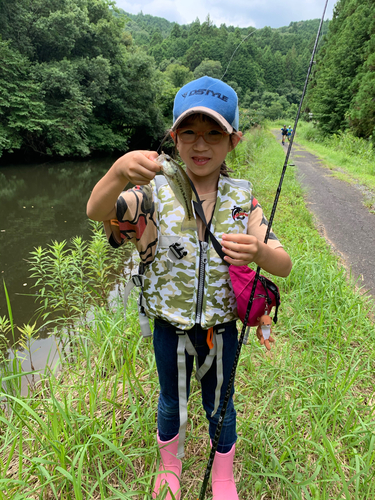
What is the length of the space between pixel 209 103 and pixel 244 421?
176cm

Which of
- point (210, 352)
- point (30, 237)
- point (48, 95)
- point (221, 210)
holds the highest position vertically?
point (48, 95)

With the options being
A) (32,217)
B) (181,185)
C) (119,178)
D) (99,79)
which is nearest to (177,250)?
(181,185)

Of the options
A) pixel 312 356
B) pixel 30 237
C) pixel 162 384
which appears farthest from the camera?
→ pixel 30 237

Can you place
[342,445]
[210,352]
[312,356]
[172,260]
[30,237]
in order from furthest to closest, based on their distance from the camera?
[30,237]
[312,356]
[342,445]
[210,352]
[172,260]

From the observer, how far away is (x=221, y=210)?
123cm

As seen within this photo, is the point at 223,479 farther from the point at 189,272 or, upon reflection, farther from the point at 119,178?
the point at 119,178

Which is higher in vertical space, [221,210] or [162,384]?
[221,210]

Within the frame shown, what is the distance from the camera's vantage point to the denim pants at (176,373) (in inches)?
51.7

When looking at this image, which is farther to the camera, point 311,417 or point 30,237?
point 30,237

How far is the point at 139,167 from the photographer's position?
90 cm

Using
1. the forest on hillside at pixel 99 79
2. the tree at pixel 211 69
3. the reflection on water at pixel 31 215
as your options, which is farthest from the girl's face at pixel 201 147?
the forest on hillside at pixel 99 79

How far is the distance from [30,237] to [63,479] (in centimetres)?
661

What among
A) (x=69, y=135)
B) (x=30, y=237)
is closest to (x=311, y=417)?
(x=30, y=237)

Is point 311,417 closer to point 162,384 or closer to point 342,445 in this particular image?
point 342,445
